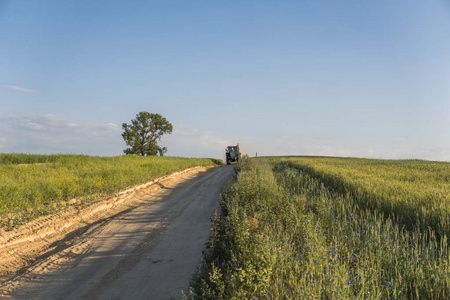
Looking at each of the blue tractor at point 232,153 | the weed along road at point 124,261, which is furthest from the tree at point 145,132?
the weed along road at point 124,261

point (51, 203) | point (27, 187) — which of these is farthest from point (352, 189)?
point (27, 187)

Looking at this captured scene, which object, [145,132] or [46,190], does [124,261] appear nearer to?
[46,190]

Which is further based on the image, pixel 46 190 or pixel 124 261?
pixel 46 190

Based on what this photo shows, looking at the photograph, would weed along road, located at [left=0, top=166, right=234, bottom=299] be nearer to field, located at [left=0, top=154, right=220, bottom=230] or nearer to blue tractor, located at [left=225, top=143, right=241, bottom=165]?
field, located at [left=0, top=154, right=220, bottom=230]

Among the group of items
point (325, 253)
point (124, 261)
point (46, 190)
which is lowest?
point (124, 261)

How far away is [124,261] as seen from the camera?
22.0 feet

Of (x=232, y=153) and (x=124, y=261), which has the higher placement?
(x=232, y=153)

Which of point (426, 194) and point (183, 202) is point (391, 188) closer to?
point (426, 194)

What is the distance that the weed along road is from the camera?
17.8 feet

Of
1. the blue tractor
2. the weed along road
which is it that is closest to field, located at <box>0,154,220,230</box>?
the weed along road

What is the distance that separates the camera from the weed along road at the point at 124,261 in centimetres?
541

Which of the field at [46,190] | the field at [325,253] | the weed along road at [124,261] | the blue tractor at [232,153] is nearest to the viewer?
the field at [325,253]

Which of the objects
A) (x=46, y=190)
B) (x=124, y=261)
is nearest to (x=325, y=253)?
(x=124, y=261)

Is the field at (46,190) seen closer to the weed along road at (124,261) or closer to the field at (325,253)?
the weed along road at (124,261)
